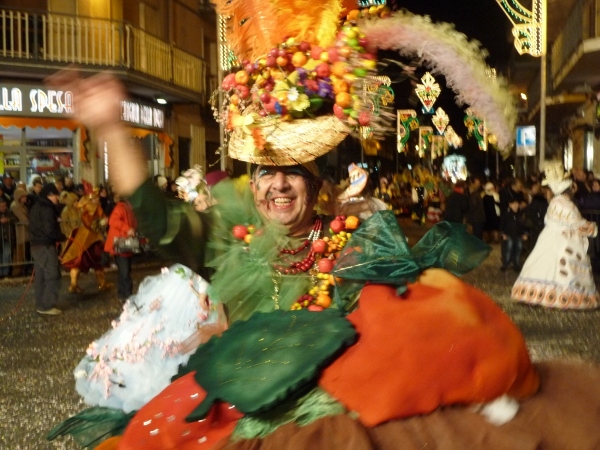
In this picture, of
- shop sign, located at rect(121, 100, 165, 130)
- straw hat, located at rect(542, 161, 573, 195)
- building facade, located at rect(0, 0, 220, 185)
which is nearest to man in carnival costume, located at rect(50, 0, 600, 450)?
straw hat, located at rect(542, 161, 573, 195)

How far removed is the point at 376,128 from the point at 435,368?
126 cm

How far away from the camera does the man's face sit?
3.02 m

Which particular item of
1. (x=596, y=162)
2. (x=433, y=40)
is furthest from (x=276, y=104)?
(x=596, y=162)

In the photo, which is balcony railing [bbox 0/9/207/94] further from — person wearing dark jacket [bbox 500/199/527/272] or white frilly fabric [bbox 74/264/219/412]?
white frilly fabric [bbox 74/264/219/412]

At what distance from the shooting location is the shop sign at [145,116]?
19.8 m

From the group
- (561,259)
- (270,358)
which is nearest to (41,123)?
(561,259)

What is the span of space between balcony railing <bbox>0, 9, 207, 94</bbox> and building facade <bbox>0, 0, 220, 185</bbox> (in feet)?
0.07

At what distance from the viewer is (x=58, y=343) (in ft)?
28.0

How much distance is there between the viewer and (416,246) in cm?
233

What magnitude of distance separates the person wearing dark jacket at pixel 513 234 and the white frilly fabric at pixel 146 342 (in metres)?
9.32

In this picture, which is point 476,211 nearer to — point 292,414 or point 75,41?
point 75,41

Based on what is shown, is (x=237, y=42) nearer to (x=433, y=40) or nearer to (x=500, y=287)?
(x=433, y=40)

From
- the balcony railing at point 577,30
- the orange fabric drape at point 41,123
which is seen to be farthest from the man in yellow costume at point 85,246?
the balcony railing at point 577,30

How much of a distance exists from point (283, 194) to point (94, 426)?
1.07 metres
